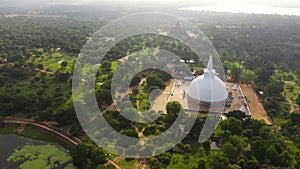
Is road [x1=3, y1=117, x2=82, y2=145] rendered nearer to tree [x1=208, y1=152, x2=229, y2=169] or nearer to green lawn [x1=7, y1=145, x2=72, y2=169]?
green lawn [x1=7, y1=145, x2=72, y2=169]

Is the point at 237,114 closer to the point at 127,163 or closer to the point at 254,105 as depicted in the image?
the point at 254,105

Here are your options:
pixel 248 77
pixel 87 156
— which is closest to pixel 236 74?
pixel 248 77

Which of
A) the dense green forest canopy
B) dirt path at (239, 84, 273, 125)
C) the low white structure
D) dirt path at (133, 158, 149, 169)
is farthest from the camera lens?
the low white structure

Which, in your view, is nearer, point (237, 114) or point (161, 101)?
point (237, 114)

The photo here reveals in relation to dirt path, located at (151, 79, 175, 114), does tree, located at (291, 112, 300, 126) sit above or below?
below

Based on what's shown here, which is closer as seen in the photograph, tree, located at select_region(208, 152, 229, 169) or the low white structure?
tree, located at select_region(208, 152, 229, 169)

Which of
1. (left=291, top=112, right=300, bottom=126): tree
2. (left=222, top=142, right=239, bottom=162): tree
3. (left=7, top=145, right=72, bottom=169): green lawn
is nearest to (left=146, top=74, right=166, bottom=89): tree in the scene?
(left=222, top=142, right=239, bottom=162): tree
